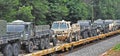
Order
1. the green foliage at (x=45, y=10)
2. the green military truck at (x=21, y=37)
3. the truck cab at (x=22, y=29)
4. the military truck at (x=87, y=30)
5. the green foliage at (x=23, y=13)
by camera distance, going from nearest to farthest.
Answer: the green military truck at (x=21, y=37) → the truck cab at (x=22, y=29) → the green foliage at (x=45, y=10) → the green foliage at (x=23, y=13) → the military truck at (x=87, y=30)

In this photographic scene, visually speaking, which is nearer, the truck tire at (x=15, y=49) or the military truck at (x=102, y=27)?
the truck tire at (x=15, y=49)

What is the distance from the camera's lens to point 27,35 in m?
23.5

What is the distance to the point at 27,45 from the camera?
2350 cm

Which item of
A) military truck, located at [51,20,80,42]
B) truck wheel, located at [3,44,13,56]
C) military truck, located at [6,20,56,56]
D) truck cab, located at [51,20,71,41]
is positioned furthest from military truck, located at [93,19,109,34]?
truck wheel, located at [3,44,13,56]

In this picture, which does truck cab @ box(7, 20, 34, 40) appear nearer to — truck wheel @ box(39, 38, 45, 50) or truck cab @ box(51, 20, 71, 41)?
truck wheel @ box(39, 38, 45, 50)

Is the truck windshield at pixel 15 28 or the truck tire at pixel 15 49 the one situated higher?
the truck windshield at pixel 15 28

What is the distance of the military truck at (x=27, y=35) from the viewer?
22.3 metres

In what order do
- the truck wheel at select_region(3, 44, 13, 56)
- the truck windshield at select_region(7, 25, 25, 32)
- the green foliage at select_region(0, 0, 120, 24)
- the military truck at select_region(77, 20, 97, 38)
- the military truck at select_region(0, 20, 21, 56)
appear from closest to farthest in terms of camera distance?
the military truck at select_region(0, 20, 21, 56), the truck wheel at select_region(3, 44, 13, 56), the truck windshield at select_region(7, 25, 25, 32), the green foliage at select_region(0, 0, 120, 24), the military truck at select_region(77, 20, 97, 38)

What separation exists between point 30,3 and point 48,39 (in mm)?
19901

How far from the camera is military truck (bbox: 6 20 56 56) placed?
2230cm

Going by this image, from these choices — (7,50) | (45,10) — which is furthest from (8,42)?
(45,10)

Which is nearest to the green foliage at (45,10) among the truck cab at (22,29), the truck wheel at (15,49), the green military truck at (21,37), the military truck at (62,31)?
the military truck at (62,31)

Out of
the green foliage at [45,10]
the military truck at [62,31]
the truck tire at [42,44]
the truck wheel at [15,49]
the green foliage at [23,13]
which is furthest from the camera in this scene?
the green foliage at [23,13]

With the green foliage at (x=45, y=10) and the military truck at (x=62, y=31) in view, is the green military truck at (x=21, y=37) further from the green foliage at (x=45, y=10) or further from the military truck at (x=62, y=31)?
the green foliage at (x=45, y=10)
